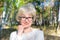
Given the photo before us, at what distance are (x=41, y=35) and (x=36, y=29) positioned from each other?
0.07 m

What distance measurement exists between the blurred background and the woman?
3 centimetres

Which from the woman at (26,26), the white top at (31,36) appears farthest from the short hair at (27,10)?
the white top at (31,36)

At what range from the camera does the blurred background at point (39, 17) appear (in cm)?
139

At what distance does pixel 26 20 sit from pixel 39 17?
0.37 feet

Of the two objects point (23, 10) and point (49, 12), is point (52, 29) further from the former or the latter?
point (23, 10)

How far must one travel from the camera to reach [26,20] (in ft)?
4.49

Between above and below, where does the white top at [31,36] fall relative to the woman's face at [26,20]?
below

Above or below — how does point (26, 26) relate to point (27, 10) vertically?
below

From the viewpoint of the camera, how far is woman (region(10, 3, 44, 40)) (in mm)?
1361

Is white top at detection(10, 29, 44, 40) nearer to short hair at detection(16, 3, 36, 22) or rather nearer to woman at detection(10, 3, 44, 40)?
woman at detection(10, 3, 44, 40)

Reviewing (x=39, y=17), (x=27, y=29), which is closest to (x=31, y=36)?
(x=27, y=29)

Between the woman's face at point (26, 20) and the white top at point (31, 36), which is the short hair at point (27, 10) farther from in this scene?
the white top at point (31, 36)

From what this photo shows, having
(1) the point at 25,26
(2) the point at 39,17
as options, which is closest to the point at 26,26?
(1) the point at 25,26

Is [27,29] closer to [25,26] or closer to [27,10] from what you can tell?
[25,26]
